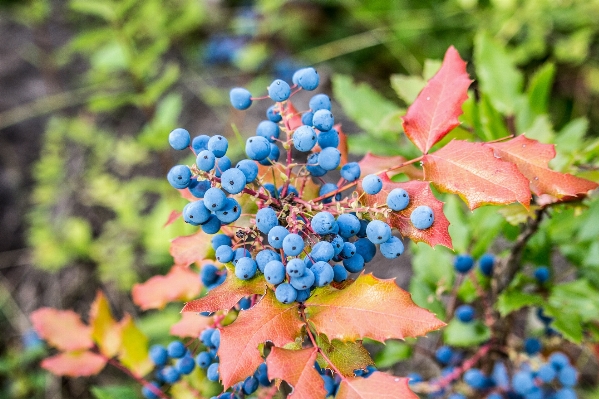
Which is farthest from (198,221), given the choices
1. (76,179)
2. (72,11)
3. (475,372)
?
(72,11)

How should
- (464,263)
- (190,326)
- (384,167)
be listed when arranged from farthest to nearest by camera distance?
(464,263) → (190,326) → (384,167)

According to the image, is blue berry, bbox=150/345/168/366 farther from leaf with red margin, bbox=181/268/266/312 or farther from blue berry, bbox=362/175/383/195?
blue berry, bbox=362/175/383/195

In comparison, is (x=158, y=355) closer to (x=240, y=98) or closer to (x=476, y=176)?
(x=240, y=98)

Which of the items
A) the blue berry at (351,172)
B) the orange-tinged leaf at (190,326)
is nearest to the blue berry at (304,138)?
the blue berry at (351,172)

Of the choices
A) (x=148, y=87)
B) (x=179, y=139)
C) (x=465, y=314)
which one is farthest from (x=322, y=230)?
(x=148, y=87)

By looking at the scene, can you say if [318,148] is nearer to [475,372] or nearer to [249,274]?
[249,274]

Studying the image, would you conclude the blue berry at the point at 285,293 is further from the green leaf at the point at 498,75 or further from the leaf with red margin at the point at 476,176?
the green leaf at the point at 498,75
